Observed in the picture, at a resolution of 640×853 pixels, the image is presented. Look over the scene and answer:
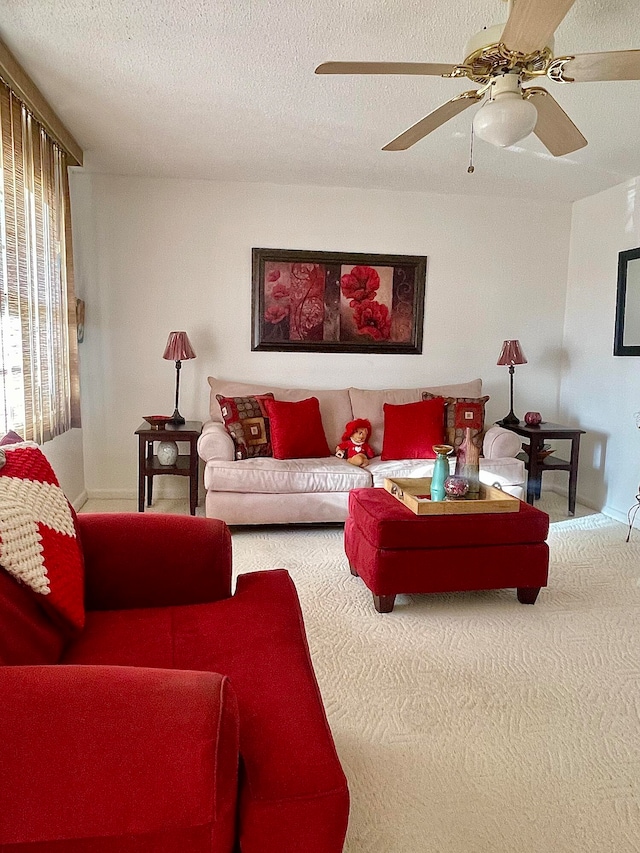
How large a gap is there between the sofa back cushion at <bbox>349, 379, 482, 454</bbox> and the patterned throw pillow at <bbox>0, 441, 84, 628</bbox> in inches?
114

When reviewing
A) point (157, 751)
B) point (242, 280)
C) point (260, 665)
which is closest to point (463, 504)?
point (260, 665)

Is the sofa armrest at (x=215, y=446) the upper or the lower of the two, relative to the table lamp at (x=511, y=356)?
lower

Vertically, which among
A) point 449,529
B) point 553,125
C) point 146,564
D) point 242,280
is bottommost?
point 449,529

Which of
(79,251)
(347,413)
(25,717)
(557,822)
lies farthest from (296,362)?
(25,717)

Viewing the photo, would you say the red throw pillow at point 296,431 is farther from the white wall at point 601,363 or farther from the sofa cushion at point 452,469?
the white wall at point 601,363

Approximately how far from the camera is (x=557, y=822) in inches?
59.7

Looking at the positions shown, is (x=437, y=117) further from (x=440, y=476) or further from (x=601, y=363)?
(x=601, y=363)

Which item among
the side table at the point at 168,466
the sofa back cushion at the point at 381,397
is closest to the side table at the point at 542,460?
the sofa back cushion at the point at 381,397

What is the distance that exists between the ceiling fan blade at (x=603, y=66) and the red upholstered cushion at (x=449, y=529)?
5.64ft

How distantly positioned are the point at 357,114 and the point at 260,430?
1.96 meters

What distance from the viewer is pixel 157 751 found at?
0.89 meters

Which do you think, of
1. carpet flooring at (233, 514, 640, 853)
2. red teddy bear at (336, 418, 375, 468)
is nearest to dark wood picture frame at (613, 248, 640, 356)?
carpet flooring at (233, 514, 640, 853)

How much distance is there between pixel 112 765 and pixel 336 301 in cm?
399

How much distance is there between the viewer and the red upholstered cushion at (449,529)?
2631 millimetres
